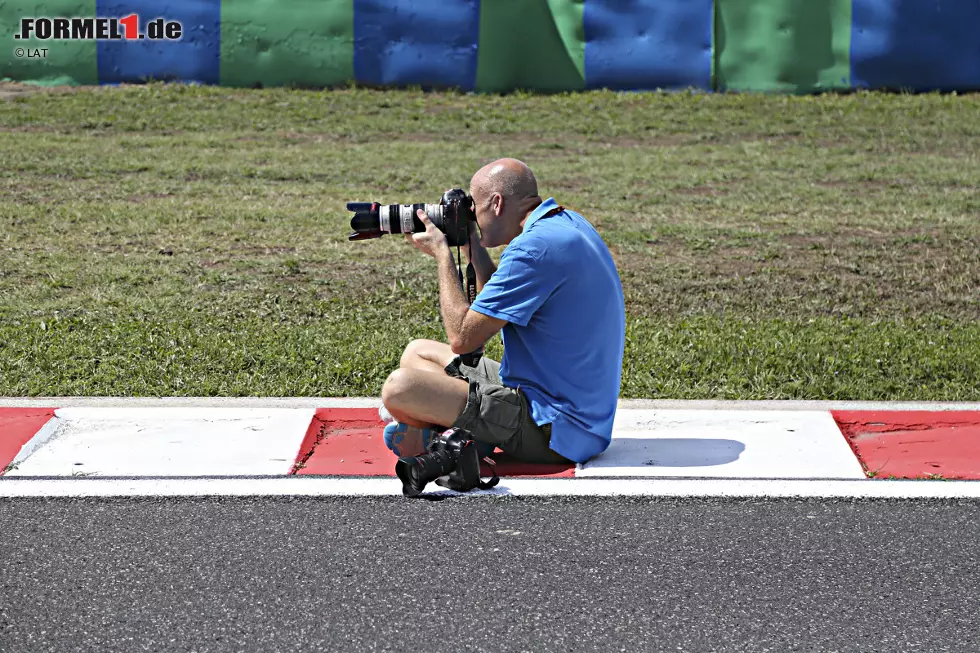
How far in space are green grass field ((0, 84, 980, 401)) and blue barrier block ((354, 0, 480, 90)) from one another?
0.30m

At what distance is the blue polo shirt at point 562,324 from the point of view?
4746mm

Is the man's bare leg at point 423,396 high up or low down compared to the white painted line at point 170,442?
Result: up

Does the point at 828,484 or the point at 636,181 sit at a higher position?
the point at 636,181

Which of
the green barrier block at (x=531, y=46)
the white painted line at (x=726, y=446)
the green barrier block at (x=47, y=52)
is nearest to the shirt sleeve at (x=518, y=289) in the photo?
the white painted line at (x=726, y=446)

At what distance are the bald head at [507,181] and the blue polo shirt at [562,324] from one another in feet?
0.32

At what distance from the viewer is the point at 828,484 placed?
188 inches

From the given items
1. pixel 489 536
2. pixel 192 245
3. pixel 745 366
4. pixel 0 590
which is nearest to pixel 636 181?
pixel 192 245

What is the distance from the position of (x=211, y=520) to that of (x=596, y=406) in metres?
1.51

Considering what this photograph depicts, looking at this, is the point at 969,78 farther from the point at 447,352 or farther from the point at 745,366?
the point at 447,352

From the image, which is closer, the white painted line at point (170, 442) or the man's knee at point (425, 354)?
the white painted line at point (170, 442)

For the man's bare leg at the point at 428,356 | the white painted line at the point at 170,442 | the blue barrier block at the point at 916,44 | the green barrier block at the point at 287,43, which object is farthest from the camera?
the green barrier block at the point at 287,43

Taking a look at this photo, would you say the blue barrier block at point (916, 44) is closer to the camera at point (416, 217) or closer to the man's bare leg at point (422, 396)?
the camera at point (416, 217)

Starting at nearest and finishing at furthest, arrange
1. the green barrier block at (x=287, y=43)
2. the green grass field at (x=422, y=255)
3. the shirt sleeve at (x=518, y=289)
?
the shirt sleeve at (x=518, y=289) → the green grass field at (x=422, y=255) → the green barrier block at (x=287, y=43)

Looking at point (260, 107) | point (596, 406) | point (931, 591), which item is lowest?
point (931, 591)
